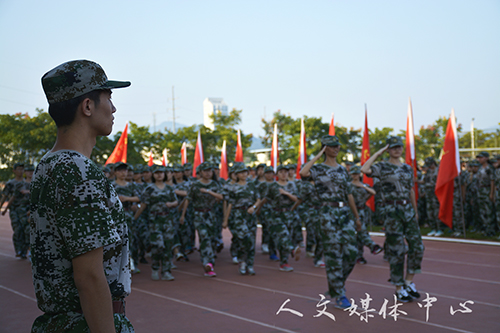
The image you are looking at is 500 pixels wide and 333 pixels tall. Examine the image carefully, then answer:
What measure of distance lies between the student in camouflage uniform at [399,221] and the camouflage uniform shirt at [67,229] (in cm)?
596

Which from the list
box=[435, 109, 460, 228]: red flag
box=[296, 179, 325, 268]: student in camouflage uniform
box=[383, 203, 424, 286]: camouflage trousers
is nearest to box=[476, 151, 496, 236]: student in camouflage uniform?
box=[435, 109, 460, 228]: red flag

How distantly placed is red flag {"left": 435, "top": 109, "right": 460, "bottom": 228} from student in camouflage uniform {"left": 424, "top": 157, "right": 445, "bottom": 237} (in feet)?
5.75

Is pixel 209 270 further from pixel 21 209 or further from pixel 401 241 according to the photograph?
pixel 21 209

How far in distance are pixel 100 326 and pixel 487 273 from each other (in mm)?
9456

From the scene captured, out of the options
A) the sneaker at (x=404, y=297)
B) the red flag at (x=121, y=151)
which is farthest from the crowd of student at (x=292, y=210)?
the red flag at (x=121, y=151)

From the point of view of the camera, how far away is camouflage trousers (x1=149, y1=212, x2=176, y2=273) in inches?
380

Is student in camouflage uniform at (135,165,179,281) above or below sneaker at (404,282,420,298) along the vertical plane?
above

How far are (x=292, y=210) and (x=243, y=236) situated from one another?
195 cm

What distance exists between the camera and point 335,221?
7.23 meters

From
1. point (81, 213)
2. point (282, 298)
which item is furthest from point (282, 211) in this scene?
point (81, 213)

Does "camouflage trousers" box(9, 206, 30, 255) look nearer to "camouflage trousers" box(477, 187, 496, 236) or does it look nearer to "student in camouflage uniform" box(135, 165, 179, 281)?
"student in camouflage uniform" box(135, 165, 179, 281)

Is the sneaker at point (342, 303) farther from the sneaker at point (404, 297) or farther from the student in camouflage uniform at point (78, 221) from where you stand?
the student in camouflage uniform at point (78, 221)

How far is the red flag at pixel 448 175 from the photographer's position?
13945mm

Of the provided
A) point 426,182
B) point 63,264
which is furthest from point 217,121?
point 63,264
